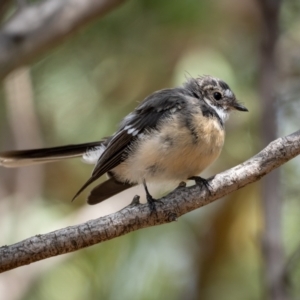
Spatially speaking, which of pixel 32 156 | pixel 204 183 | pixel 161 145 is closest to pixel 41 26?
pixel 32 156

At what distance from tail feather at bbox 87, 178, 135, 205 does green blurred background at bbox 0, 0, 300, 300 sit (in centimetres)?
89

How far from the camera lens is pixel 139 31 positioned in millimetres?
5484

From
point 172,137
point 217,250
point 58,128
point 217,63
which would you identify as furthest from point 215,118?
point 58,128

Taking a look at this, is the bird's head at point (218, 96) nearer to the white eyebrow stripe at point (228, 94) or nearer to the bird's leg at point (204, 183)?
the white eyebrow stripe at point (228, 94)

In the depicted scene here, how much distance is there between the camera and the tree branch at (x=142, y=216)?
8.38 ft

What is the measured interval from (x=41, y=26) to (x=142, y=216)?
186 cm

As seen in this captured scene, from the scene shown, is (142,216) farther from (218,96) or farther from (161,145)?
(218,96)

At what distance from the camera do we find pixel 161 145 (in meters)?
3.39

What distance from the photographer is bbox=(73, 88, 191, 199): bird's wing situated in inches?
140

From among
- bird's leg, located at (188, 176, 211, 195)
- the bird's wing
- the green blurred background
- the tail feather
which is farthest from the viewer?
the green blurred background

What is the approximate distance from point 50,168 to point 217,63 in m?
1.77

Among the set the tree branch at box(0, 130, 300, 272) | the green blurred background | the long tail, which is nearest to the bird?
the long tail

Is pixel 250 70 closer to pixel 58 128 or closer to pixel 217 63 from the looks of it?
pixel 217 63

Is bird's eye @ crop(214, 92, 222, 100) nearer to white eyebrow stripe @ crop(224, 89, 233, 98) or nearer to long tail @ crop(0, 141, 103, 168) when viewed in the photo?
white eyebrow stripe @ crop(224, 89, 233, 98)
